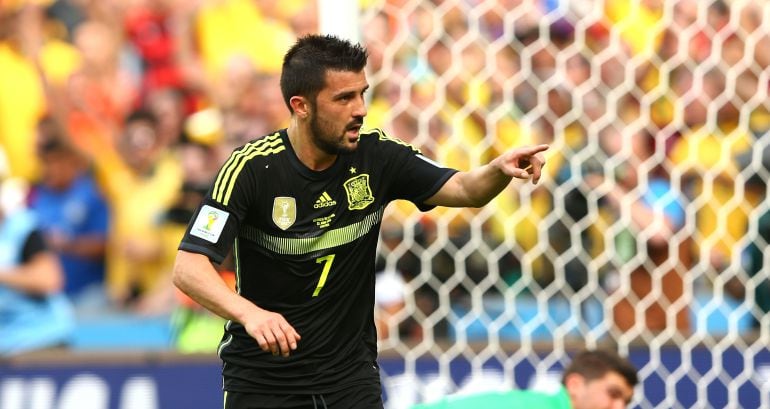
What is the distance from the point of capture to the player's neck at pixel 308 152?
138 inches

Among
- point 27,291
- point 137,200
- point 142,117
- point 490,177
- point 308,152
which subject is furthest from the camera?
point 142,117

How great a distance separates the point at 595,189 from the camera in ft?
18.1

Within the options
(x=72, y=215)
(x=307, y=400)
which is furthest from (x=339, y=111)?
(x=72, y=215)

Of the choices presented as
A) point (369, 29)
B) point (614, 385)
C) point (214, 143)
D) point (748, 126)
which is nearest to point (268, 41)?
point (214, 143)

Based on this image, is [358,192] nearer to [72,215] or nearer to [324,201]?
[324,201]

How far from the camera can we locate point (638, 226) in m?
5.58

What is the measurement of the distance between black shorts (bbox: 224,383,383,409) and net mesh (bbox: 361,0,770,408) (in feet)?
5.75

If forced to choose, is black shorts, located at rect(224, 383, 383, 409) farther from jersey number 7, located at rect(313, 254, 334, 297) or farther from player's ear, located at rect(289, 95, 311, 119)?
player's ear, located at rect(289, 95, 311, 119)

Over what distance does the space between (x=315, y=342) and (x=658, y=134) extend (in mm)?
2463

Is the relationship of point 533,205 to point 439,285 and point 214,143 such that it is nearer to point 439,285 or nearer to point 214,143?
point 439,285

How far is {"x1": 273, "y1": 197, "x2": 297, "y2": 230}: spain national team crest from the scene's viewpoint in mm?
3486

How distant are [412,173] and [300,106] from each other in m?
0.38

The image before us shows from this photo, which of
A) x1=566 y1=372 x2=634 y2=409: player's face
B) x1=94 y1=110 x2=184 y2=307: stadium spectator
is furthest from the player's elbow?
x1=94 y1=110 x2=184 y2=307: stadium spectator

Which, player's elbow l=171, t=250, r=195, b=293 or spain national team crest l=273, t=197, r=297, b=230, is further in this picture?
spain national team crest l=273, t=197, r=297, b=230
